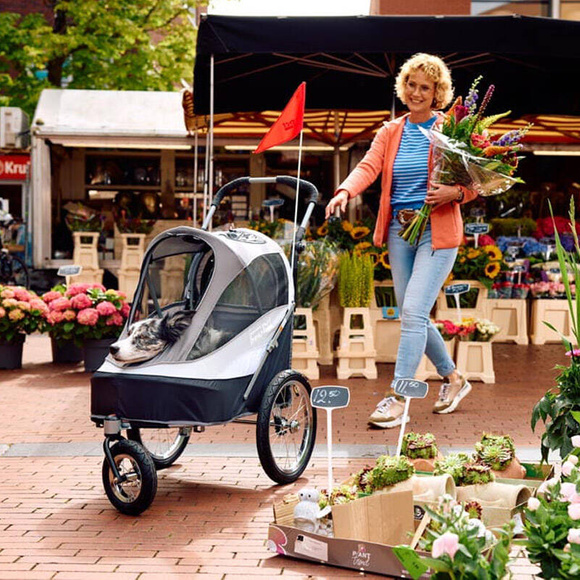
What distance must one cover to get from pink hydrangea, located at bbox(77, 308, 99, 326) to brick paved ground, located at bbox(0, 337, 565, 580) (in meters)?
0.85

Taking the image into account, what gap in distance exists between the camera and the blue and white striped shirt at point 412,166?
6.39 m

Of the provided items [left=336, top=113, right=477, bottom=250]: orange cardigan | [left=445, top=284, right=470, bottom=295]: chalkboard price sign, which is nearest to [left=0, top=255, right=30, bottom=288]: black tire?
[left=445, top=284, right=470, bottom=295]: chalkboard price sign

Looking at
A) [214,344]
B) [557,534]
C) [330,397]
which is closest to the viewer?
[557,534]

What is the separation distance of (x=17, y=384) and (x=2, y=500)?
3867mm

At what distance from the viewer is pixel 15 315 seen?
9.27m

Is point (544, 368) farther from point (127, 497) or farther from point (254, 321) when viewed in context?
point (127, 497)

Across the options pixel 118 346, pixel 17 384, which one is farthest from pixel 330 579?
pixel 17 384

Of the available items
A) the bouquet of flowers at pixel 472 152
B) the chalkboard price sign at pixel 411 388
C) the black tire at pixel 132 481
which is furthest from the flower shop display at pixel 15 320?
the chalkboard price sign at pixel 411 388

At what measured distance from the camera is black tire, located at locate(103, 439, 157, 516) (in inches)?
182

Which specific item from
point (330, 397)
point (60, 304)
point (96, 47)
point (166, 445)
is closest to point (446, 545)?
point (330, 397)

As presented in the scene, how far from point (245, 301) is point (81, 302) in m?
4.32

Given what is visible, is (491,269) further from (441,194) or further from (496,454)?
(496,454)

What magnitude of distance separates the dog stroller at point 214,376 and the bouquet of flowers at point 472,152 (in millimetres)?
829

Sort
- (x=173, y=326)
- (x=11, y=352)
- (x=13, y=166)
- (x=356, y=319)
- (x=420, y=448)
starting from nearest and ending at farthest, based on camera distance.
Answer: (x=420, y=448) < (x=173, y=326) < (x=356, y=319) < (x=11, y=352) < (x=13, y=166)
